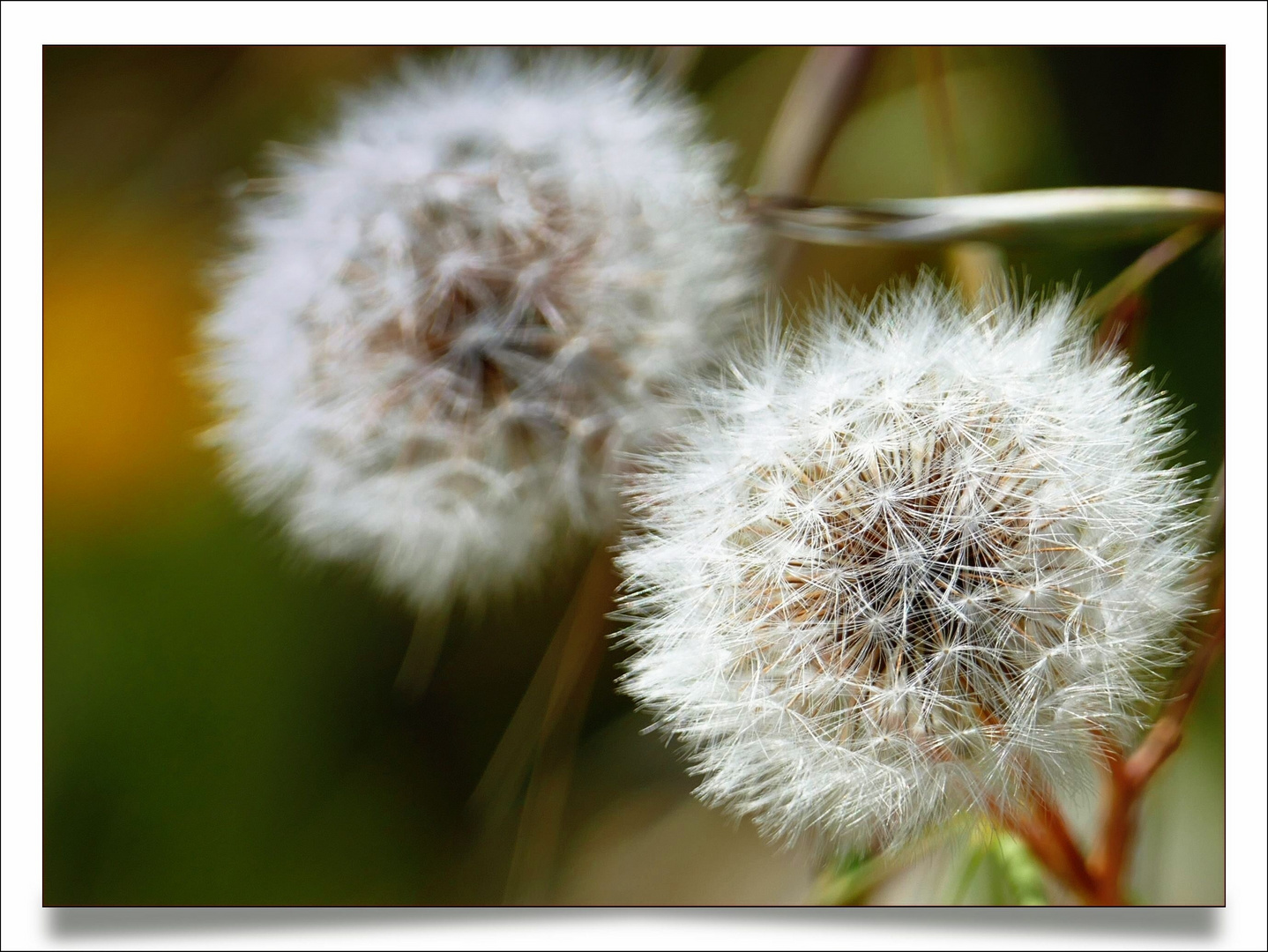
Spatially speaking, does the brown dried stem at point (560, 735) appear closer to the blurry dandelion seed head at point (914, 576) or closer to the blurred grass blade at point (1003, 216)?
the blurry dandelion seed head at point (914, 576)

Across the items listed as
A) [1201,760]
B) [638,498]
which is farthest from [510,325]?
[1201,760]

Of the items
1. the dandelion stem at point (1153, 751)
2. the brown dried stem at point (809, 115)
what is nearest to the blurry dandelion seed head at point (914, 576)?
the dandelion stem at point (1153, 751)

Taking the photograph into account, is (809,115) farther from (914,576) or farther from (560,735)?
(560,735)

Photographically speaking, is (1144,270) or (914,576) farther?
(1144,270)

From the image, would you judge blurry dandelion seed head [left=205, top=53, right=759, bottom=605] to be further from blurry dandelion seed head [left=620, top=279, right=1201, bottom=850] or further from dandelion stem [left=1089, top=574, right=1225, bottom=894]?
dandelion stem [left=1089, top=574, right=1225, bottom=894]

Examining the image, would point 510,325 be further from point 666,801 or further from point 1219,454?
point 1219,454

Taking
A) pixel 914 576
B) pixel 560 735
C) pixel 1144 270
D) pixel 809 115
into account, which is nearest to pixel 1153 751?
pixel 914 576
